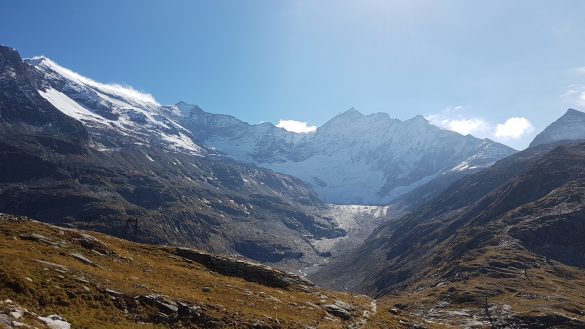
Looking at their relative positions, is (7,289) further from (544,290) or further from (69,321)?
(544,290)

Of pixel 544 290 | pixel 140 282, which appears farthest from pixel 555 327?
pixel 140 282

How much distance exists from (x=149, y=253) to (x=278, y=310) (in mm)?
22558

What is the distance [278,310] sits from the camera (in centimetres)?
4975

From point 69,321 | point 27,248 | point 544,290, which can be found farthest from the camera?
point 544,290

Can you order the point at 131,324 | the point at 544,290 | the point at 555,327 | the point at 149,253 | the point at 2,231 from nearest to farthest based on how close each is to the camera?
the point at 131,324 → the point at 2,231 → the point at 149,253 → the point at 555,327 → the point at 544,290

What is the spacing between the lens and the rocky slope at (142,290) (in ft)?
105

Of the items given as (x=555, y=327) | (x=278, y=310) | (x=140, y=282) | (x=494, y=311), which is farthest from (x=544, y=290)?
(x=140, y=282)

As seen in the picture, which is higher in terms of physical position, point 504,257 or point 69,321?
point 504,257

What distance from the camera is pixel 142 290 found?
4031cm

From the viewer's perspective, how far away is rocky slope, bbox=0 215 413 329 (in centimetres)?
3216

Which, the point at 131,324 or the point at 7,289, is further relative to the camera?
the point at 131,324

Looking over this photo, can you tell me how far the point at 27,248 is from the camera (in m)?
42.9

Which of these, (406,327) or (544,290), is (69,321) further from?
(544,290)

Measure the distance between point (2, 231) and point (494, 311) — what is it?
115 m
